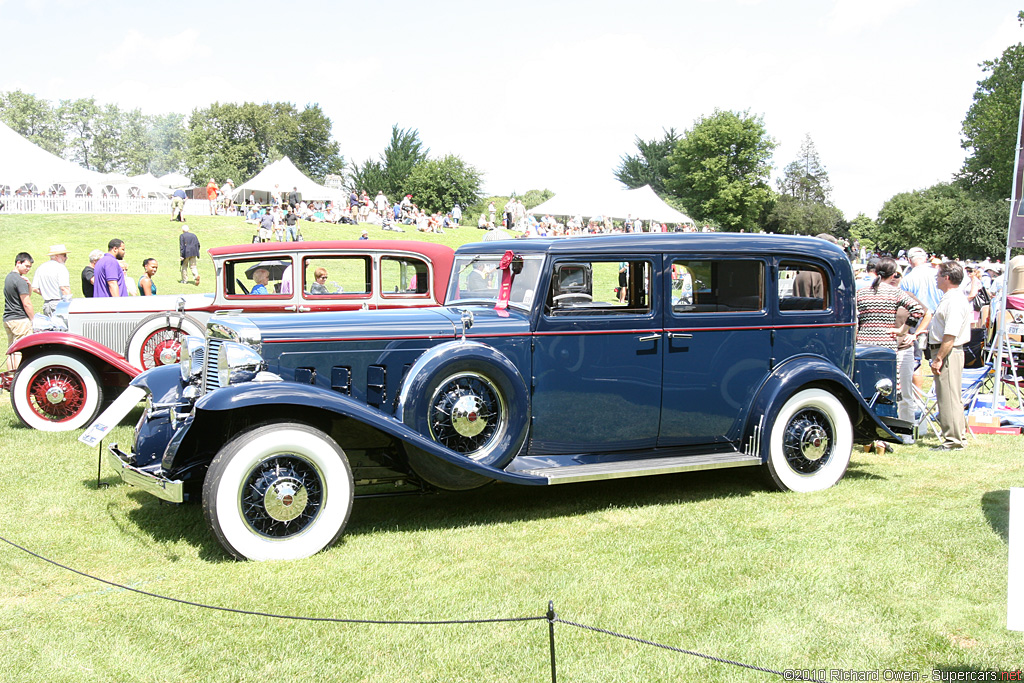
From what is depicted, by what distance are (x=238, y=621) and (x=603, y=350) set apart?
289cm

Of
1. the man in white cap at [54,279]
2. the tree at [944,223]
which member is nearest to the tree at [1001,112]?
the tree at [944,223]

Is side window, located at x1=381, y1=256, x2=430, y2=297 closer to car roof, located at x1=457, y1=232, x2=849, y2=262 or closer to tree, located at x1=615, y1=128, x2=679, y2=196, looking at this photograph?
car roof, located at x1=457, y1=232, x2=849, y2=262

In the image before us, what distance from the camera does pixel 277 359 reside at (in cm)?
509

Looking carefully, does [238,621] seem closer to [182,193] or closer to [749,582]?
[749,582]

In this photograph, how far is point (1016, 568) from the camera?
272 centimetres

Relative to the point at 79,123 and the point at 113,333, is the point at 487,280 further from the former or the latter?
the point at 79,123

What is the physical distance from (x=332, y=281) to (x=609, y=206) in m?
36.3

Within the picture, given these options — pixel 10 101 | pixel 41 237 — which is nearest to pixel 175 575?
pixel 41 237

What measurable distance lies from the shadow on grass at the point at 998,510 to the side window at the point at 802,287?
180 cm

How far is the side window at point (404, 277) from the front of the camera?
9250mm

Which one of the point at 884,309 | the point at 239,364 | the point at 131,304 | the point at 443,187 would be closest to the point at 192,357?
the point at 239,364

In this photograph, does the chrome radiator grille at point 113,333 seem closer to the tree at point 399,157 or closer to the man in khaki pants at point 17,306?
the man in khaki pants at point 17,306

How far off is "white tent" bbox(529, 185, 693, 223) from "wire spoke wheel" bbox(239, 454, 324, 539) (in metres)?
39.8

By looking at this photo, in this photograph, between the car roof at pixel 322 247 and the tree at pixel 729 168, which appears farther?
the tree at pixel 729 168
